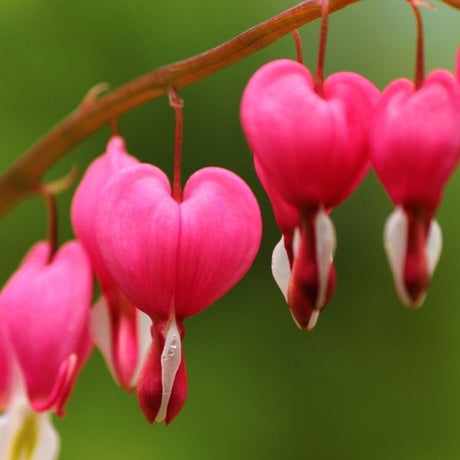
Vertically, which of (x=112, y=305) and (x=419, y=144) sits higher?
(x=419, y=144)

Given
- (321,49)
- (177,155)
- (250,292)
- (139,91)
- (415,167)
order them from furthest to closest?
(250,292)
(139,91)
(177,155)
(321,49)
(415,167)

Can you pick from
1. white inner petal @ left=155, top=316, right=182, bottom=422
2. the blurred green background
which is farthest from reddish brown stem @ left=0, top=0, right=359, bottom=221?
the blurred green background

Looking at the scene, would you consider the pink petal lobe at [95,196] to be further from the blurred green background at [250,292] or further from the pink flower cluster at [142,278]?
the blurred green background at [250,292]

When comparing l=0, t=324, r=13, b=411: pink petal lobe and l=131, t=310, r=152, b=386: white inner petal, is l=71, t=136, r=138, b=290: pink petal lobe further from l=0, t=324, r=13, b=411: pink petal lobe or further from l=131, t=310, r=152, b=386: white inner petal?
l=0, t=324, r=13, b=411: pink petal lobe

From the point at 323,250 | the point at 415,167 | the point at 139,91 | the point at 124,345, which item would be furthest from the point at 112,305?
the point at 415,167

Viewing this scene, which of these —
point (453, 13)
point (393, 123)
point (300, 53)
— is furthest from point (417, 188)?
point (453, 13)

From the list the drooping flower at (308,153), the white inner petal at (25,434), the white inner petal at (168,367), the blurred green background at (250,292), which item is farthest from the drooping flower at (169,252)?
the blurred green background at (250,292)

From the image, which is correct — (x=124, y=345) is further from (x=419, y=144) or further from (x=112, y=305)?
(x=419, y=144)
